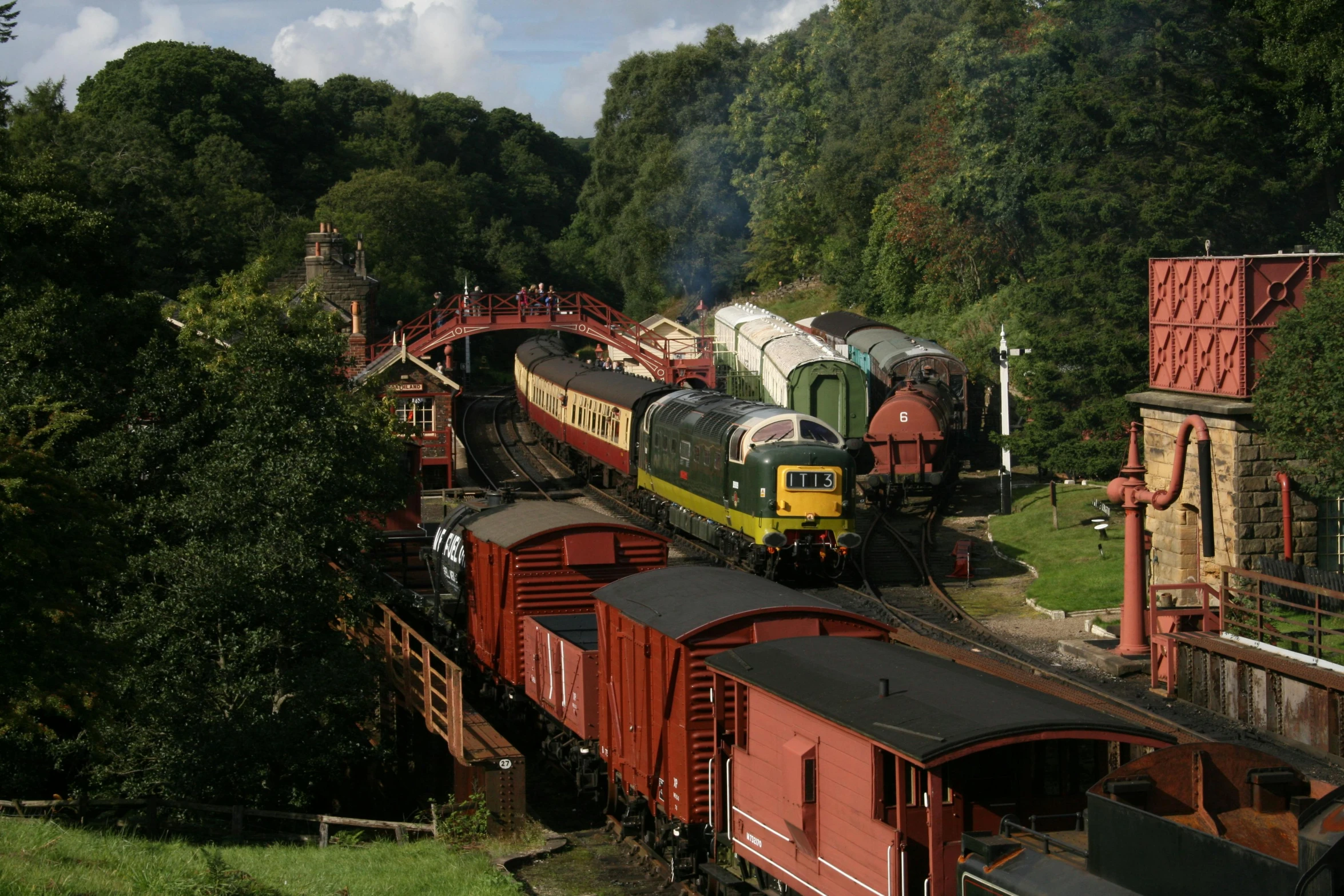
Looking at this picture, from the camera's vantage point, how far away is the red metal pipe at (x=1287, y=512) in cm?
2000

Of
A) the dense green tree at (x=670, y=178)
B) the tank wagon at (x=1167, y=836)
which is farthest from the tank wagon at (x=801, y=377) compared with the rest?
the dense green tree at (x=670, y=178)

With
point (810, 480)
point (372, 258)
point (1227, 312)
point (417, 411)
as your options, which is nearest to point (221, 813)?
point (810, 480)

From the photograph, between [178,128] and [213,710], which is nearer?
[213,710]

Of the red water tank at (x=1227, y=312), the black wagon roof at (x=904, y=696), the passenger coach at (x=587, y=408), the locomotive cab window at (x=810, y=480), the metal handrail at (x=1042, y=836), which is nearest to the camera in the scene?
the metal handrail at (x=1042, y=836)

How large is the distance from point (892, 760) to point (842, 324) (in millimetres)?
40668

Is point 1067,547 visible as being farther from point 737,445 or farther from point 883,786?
point 883,786

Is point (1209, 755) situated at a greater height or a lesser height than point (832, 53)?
lesser

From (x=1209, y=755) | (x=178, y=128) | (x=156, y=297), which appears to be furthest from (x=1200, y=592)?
(x=178, y=128)

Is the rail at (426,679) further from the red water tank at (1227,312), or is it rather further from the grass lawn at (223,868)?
the red water tank at (1227,312)

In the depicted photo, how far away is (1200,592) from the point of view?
69.3 ft

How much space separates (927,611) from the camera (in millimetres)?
23672

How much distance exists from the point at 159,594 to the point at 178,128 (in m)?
62.5

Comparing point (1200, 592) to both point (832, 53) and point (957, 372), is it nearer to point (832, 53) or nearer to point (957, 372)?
point (957, 372)

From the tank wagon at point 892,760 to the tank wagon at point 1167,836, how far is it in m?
0.31
